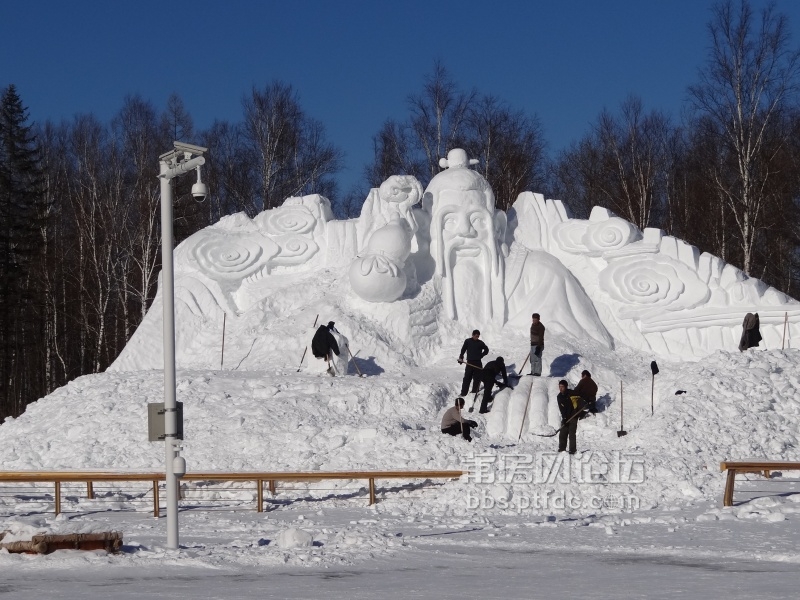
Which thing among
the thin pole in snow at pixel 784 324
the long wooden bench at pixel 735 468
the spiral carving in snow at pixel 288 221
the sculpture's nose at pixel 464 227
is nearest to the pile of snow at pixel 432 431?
the long wooden bench at pixel 735 468

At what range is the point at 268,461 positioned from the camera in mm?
17562

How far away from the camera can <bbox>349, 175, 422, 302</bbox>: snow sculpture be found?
23484 mm

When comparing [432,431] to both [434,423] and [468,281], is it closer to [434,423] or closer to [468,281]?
[434,423]

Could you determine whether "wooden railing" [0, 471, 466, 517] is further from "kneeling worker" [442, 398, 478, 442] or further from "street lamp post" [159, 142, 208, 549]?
"kneeling worker" [442, 398, 478, 442]

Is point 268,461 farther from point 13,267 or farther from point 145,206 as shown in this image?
point 13,267

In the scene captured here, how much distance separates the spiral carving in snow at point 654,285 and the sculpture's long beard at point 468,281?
254 cm

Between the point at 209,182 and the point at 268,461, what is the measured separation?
2222cm

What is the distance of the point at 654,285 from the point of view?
2461 cm

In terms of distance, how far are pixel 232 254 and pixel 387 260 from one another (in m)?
3.90

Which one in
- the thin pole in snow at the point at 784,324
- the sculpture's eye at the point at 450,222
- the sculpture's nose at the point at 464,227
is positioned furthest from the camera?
the sculpture's eye at the point at 450,222

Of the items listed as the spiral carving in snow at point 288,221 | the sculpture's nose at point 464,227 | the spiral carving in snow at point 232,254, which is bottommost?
the spiral carving in snow at point 232,254

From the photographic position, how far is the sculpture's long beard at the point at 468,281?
24.4 m

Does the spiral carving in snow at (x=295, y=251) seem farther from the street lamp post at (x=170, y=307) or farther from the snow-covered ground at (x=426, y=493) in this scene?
the street lamp post at (x=170, y=307)

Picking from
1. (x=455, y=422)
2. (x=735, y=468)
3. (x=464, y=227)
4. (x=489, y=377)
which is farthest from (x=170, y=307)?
(x=464, y=227)
